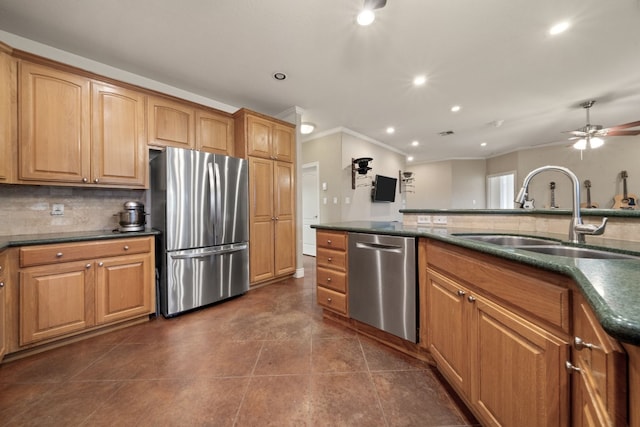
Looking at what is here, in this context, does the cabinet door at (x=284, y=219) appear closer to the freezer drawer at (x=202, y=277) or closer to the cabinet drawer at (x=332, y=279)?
the freezer drawer at (x=202, y=277)

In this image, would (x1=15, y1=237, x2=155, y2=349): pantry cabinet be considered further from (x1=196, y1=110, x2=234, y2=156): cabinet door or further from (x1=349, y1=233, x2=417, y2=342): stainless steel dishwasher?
(x1=349, y1=233, x2=417, y2=342): stainless steel dishwasher

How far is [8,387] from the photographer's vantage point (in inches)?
54.7

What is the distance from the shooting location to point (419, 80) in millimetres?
2734

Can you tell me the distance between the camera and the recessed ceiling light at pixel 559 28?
1.89m

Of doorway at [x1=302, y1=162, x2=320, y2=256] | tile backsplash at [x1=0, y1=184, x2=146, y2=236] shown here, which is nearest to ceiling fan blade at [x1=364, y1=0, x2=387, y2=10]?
tile backsplash at [x1=0, y1=184, x2=146, y2=236]

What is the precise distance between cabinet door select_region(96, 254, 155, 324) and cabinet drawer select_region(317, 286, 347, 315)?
5.26 ft

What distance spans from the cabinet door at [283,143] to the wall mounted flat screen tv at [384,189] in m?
2.33

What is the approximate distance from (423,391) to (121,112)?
3.34 metres

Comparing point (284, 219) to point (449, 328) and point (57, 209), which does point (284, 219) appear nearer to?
point (57, 209)

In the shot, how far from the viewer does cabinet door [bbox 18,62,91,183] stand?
1.79 metres

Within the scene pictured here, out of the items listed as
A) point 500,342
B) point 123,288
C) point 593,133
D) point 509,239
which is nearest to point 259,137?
point 123,288

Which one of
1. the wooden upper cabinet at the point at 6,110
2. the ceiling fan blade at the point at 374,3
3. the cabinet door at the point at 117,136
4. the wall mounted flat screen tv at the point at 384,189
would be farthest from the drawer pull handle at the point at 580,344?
the wall mounted flat screen tv at the point at 384,189

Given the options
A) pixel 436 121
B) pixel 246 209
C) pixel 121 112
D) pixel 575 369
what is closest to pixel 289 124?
pixel 246 209

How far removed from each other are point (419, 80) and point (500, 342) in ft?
9.23
